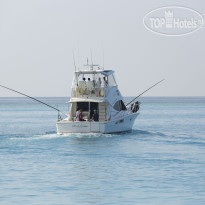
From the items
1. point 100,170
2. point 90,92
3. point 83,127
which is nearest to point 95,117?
point 83,127

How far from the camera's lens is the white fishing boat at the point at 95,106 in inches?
1591

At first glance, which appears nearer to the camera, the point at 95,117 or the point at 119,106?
the point at 95,117

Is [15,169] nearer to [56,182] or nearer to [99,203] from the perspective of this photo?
[56,182]

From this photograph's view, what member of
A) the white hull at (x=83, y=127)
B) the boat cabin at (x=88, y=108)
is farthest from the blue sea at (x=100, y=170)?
the boat cabin at (x=88, y=108)

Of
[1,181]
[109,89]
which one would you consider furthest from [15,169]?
[109,89]

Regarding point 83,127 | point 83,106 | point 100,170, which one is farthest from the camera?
point 83,106

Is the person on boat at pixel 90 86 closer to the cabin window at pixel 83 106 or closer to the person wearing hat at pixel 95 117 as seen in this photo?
the cabin window at pixel 83 106

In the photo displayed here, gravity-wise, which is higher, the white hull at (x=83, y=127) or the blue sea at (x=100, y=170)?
the white hull at (x=83, y=127)

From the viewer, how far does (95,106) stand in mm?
43500

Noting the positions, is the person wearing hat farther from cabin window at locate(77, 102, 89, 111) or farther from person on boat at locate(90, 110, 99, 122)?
cabin window at locate(77, 102, 89, 111)

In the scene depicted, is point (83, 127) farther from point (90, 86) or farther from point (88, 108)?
point (90, 86)

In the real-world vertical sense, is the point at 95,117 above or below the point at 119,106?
below

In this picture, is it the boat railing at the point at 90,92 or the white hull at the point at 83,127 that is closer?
the white hull at the point at 83,127

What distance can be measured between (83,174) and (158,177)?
11.4 ft
